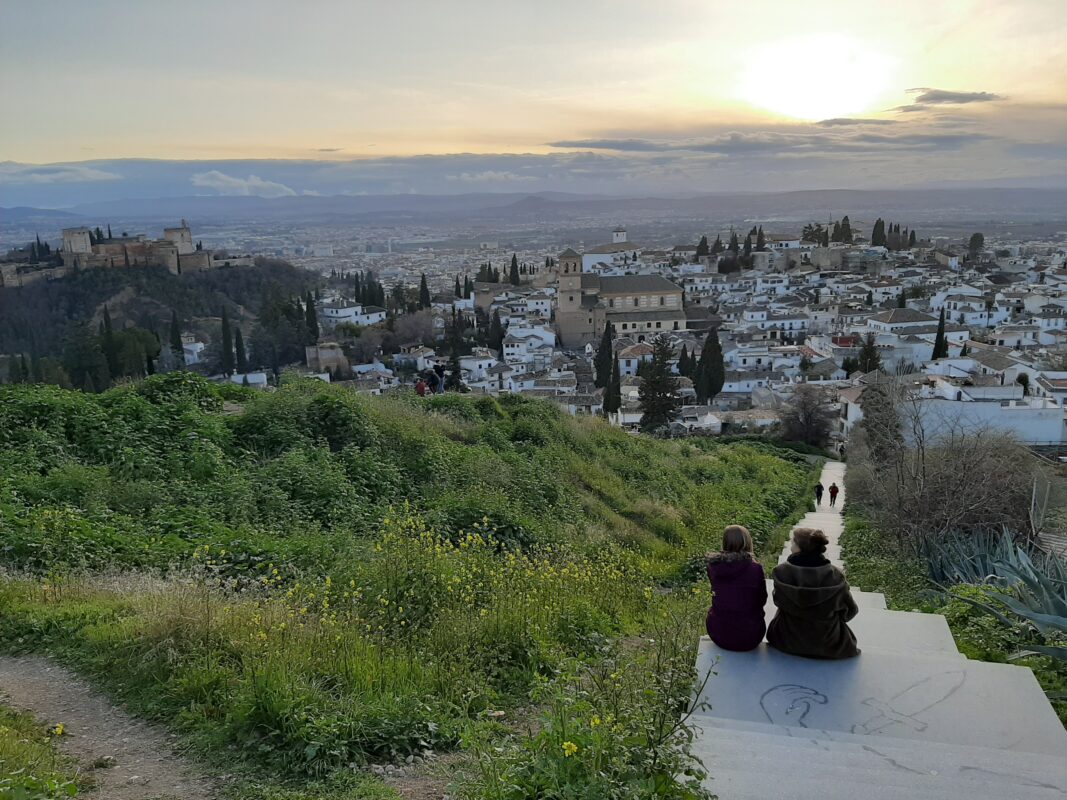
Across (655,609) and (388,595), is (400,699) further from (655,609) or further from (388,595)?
(655,609)

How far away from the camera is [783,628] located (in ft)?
14.3

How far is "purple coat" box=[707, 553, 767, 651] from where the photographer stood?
434 centimetres

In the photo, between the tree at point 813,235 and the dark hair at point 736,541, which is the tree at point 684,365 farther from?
the tree at point 813,235

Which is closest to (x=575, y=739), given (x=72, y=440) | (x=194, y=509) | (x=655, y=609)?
(x=655, y=609)

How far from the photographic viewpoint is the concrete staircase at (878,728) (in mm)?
2945

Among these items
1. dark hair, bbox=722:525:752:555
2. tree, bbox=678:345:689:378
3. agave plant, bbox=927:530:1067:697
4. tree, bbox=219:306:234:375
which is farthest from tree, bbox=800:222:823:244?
dark hair, bbox=722:525:752:555

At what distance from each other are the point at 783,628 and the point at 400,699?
2036 millimetres

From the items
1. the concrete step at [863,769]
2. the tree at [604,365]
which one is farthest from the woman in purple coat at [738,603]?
the tree at [604,365]

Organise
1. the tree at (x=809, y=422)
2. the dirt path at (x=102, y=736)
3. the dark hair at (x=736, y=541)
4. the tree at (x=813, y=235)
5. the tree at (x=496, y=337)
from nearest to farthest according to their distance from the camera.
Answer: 1. the dirt path at (x=102, y=736)
2. the dark hair at (x=736, y=541)
3. the tree at (x=809, y=422)
4. the tree at (x=496, y=337)
5. the tree at (x=813, y=235)

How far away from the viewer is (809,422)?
34344 millimetres

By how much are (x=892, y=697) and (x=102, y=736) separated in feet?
12.1

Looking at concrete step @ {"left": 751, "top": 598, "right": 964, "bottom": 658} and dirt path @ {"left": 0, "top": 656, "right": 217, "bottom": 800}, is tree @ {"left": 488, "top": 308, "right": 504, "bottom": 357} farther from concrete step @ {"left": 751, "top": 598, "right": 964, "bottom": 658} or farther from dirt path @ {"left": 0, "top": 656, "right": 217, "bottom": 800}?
dirt path @ {"left": 0, "top": 656, "right": 217, "bottom": 800}

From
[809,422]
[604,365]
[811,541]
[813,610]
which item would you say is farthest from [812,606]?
[604,365]

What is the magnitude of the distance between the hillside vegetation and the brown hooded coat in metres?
0.59
